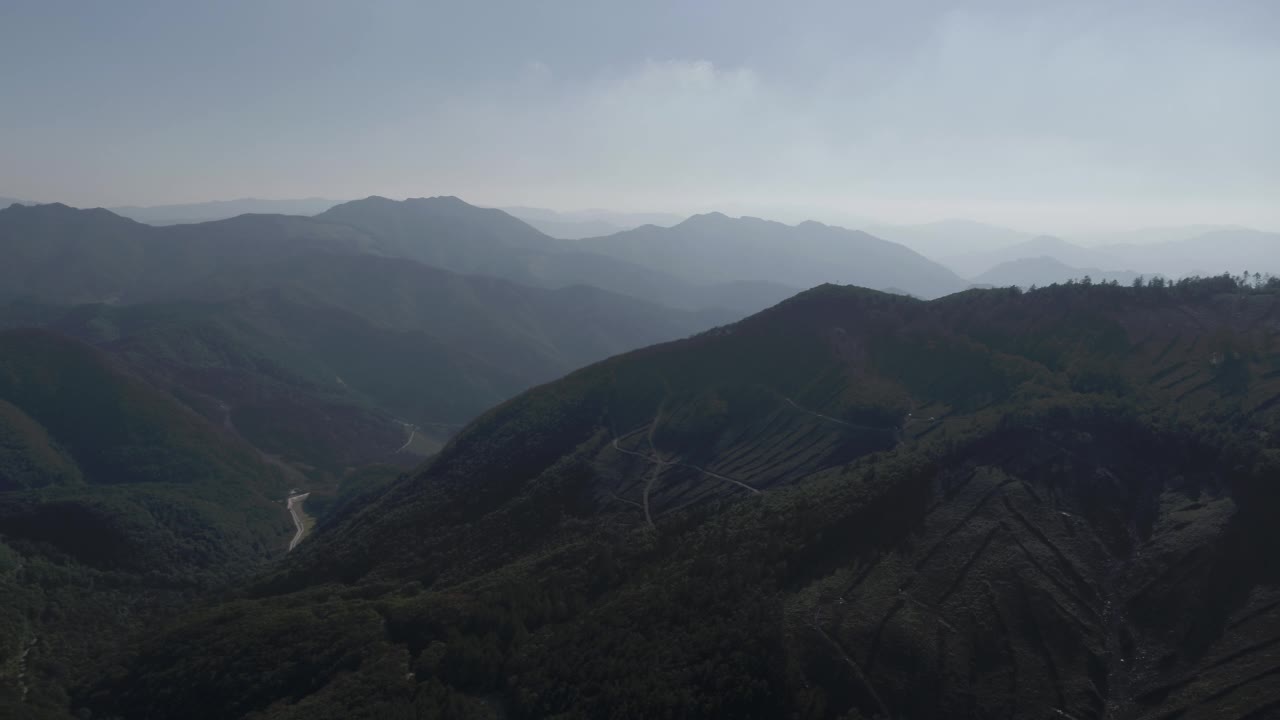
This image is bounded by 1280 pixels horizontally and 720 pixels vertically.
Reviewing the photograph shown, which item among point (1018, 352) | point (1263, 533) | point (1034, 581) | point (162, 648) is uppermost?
point (1018, 352)

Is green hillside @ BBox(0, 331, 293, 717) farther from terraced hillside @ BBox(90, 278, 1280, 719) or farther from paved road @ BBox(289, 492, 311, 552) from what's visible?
terraced hillside @ BBox(90, 278, 1280, 719)

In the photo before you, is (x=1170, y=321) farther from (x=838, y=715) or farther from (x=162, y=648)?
(x=162, y=648)

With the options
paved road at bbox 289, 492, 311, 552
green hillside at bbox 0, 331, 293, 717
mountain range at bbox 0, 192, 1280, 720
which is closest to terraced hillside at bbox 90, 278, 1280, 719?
mountain range at bbox 0, 192, 1280, 720

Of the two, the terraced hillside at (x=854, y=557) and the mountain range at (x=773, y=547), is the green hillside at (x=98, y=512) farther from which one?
the terraced hillside at (x=854, y=557)

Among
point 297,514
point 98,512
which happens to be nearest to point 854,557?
point 98,512

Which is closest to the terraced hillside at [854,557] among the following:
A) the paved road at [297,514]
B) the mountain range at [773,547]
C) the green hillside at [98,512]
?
the mountain range at [773,547]

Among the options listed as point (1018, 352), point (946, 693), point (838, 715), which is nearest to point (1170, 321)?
point (1018, 352)
